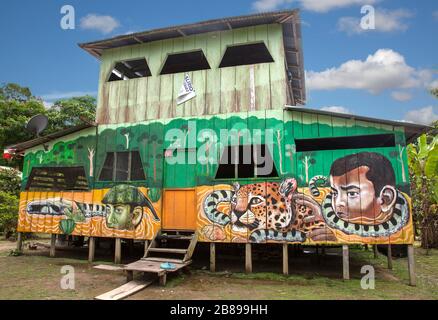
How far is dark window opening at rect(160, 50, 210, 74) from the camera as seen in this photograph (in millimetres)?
10562

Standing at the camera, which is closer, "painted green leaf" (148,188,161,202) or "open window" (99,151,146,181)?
"painted green leaf" (148,188,161,202)

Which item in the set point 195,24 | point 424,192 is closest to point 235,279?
point 195,24

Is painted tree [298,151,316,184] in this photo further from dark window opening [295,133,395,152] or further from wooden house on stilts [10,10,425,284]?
dark window opening [295,133,395,152]

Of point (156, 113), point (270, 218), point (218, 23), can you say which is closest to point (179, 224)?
point (270, 218)

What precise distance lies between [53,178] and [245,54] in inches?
316

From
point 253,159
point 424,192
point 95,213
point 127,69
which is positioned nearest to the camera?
point 253,159

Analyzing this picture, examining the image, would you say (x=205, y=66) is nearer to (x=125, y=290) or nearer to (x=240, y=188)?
(x=240, y=188)

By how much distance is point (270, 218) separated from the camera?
8344 mm

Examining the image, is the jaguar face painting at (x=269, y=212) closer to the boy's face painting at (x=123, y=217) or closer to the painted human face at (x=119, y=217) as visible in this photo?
the boy's face painting at (x=123, y=217)

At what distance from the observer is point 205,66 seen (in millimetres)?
10648

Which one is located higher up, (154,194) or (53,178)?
(53,178)

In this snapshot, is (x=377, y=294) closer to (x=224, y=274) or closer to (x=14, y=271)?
(x=224, y=274)

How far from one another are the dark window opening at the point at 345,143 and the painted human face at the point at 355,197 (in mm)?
669

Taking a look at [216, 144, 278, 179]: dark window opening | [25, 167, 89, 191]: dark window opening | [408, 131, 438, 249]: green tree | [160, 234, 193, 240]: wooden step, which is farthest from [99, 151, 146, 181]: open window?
Result: [408, 131, 438, 249]: green tree
